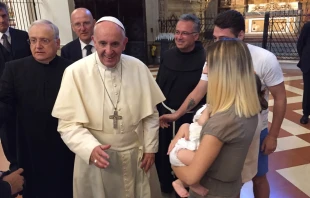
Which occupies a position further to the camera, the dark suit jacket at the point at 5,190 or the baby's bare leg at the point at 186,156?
the dark suit jacket at the point at 5,190

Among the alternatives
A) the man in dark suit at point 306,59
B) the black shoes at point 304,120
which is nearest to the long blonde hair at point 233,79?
the man in dark suit at point 306,59

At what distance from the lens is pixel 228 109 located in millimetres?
1214

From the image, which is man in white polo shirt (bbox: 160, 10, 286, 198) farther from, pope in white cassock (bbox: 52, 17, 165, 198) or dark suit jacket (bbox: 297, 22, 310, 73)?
dark suit jacket (bbox: 297, 22, 310, 73)

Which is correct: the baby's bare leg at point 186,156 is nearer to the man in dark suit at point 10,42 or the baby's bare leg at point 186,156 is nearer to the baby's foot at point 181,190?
the baby's foot at point 181,190

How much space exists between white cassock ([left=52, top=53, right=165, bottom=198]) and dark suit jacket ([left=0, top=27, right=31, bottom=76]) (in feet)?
5.38

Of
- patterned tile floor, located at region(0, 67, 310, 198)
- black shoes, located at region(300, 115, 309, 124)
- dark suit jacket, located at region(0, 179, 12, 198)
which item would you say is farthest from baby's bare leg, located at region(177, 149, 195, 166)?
black shoes, located at region(300, 115, 309, 124)

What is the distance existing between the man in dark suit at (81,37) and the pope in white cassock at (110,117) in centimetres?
110

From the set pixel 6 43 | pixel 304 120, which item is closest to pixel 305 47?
pixel 304 120

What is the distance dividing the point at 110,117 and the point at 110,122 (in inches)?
1.3

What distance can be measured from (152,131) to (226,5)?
44.7 feet

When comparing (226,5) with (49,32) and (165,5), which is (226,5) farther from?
(49,32)

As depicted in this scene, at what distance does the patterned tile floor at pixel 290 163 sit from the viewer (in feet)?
9.03

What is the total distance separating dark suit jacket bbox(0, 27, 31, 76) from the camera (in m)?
2.97

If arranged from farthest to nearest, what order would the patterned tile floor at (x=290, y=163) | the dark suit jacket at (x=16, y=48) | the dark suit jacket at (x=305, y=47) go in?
the dark suit jacket at (x=305, y=47), the dark suit jacket at (x=16, y=48), the patterned tile floor at (x=290, y=163)
